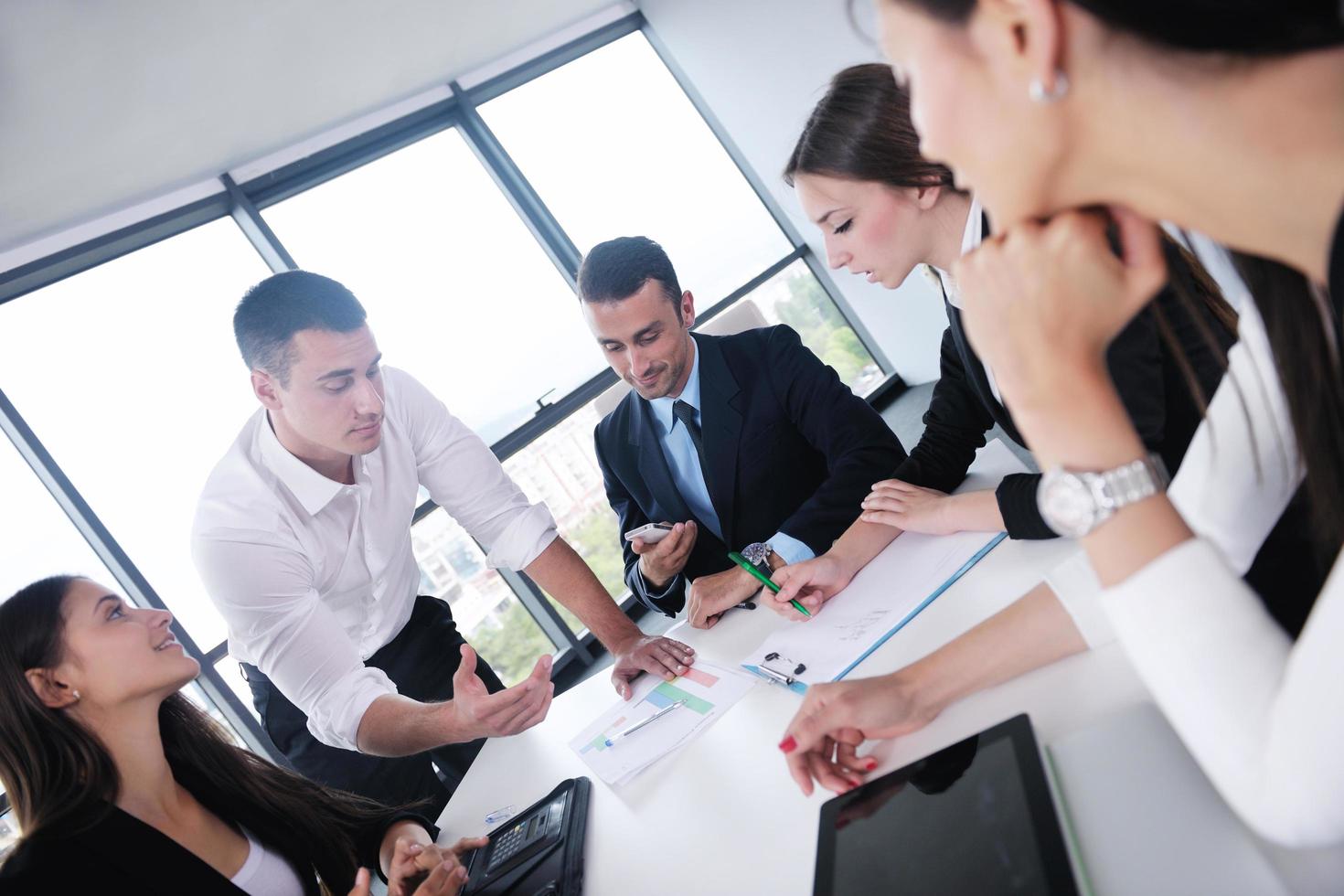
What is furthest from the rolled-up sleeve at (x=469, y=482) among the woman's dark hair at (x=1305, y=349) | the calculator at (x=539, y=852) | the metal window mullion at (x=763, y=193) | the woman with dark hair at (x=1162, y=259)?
the metal window mullion at (x=763, y=193)

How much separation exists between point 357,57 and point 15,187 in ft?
4.43

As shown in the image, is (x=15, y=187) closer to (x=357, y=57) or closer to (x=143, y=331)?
(x=143, y=331)

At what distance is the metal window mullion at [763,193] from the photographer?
17.2ft

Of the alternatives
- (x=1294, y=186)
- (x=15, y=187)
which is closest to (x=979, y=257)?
(x=1294, y=186)

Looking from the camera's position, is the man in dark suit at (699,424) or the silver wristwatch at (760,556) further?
the man in dark suit at (699,424)

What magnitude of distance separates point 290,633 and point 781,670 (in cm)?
122

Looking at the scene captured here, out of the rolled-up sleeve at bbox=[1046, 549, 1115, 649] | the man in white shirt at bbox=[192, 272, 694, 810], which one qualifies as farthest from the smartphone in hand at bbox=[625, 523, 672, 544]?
the rolled-up sleeve at bbox=[1046, 549, 1115, 649]

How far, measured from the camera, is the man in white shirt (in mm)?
1942

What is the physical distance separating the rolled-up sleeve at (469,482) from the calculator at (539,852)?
3.55 feet

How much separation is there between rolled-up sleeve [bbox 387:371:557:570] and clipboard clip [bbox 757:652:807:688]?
111 centimetres

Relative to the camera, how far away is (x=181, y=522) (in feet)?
11.9

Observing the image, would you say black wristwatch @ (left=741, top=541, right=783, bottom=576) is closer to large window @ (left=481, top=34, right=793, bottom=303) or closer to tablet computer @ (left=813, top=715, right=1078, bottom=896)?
tablet computer @ (left=813, top=715, right=1078, bottom=896)

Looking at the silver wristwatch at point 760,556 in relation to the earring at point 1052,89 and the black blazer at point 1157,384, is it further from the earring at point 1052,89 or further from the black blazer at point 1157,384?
the earring at point 1052,89

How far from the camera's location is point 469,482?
2.58m
